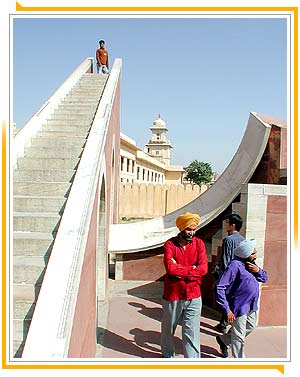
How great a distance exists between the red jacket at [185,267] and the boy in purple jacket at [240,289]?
0.21 meters

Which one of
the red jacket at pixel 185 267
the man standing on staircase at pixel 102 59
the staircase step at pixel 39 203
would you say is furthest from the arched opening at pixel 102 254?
the man standing on staircase at pixel 102 59

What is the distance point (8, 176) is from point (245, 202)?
3.31 meters

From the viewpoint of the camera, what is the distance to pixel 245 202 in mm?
4949

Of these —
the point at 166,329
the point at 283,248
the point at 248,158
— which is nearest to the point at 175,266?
the point at 166,329

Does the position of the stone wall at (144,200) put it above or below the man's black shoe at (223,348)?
above

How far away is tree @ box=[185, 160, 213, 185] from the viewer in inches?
2136

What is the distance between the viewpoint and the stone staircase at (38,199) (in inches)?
108

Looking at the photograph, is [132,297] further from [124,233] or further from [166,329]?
[166,329]

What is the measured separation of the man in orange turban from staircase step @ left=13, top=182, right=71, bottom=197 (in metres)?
1.26

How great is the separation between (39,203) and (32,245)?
62cm

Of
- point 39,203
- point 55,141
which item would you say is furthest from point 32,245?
point 55,141
